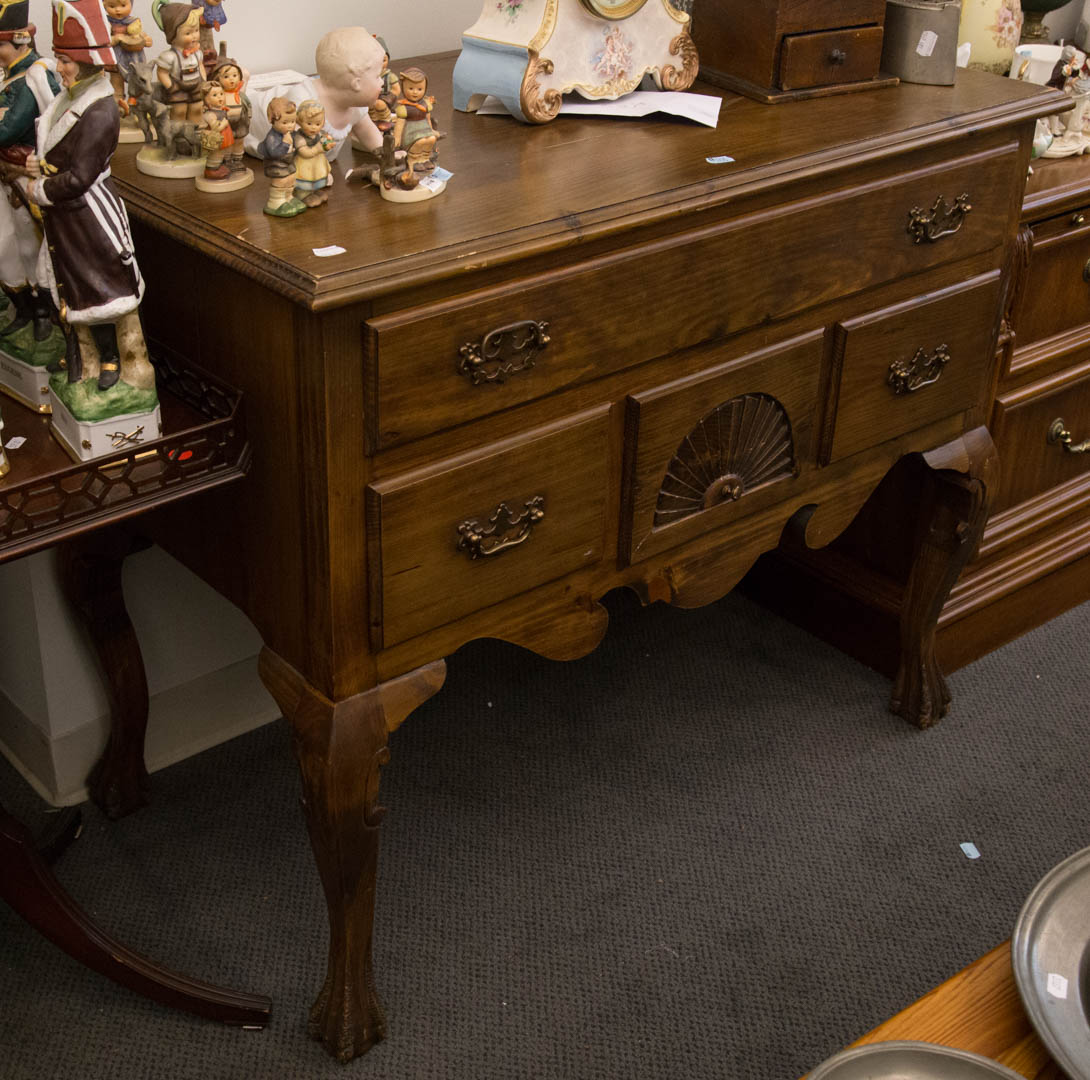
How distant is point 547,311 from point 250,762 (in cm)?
101

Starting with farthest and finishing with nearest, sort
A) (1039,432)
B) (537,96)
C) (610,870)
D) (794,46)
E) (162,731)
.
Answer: (1039,432) → (162,731) → (610,870) → (794,46) → (537,96)

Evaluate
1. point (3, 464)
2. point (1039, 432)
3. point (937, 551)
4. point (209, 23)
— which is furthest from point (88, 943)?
point (1039, 432)

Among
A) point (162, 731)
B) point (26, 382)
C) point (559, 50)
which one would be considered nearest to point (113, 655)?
point (162, 731)

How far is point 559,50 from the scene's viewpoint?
156 centimetres

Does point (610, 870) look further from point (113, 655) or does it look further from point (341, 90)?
point (341, 90)

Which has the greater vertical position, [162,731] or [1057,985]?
[1057,985]

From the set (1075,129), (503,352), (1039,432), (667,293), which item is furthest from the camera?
(1039,432)

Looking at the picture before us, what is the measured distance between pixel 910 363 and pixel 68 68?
107 cm

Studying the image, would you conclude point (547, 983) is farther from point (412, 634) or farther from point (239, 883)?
point (412, 634)

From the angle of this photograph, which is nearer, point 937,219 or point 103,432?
point 103,432

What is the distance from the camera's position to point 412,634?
4.58 feet

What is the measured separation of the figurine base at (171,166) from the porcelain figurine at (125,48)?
71 mm

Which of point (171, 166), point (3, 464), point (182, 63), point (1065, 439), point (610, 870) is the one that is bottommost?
point (610, 870)

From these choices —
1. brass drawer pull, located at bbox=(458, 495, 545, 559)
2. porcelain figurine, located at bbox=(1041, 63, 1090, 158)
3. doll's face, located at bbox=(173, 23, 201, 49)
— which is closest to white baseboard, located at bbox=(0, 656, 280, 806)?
brass drawer pull, located at bbox=(458, 495, 545, 559)
